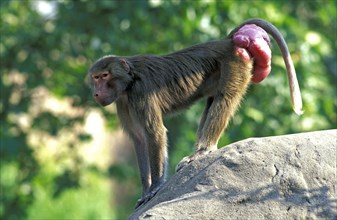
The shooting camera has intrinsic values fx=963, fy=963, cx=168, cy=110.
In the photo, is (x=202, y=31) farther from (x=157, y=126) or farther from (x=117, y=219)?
(x=117, y=219)

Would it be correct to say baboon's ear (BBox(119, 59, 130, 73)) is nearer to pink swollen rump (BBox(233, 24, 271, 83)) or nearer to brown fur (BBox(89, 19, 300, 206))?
brown fur (BBox(89, 19, 300, 206))

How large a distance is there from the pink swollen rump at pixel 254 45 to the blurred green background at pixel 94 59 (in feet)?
12.6

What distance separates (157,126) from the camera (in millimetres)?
7867

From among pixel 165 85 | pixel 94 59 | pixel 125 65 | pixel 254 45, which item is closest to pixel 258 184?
pixel 254 45

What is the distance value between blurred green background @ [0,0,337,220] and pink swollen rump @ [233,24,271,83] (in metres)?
3.85

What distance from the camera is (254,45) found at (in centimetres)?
791

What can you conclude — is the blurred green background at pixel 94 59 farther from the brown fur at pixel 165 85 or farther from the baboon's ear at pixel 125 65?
the baboon's ear at pixel 125 65

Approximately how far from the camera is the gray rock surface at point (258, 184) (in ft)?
21.7

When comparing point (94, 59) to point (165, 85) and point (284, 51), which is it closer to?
point (165, 85)

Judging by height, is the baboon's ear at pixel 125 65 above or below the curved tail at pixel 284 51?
above

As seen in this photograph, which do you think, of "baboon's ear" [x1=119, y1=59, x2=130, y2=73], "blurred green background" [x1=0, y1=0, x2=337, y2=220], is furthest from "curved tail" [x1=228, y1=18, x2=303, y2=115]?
"blurred green background" [x1=0, y1=0, x2=337, y2=220]

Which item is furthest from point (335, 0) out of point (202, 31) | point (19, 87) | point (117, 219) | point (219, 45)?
point (117, 219)

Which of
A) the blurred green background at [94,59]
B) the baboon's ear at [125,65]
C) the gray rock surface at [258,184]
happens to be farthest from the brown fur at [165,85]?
the blurred green background at [94,59]

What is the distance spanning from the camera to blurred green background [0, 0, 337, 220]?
12.3 m
